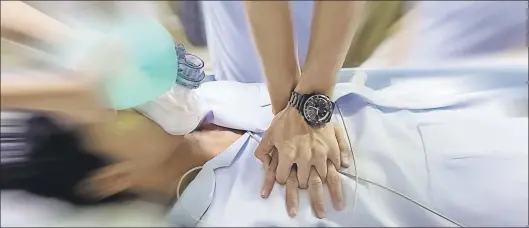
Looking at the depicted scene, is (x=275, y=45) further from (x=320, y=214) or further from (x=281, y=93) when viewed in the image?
(x=320, y=214)

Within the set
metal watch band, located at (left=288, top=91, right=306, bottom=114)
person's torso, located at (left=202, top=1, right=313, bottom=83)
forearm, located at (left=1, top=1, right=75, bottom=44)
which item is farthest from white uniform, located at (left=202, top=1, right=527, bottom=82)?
forearm, located at (left=1, top=1, right=75, bottom=44)

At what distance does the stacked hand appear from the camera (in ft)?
1.62

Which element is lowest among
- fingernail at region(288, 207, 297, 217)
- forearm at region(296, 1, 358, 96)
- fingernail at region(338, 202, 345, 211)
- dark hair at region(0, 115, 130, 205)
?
dark hair at region(0, 115, 130, 205)

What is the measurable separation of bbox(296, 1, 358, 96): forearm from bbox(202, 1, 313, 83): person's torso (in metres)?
0.02

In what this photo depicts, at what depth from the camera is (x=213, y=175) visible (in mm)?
507

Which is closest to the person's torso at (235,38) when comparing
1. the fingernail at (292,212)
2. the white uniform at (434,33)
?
the white uniform at (434,33)

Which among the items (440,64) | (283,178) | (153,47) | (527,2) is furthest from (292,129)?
(527,2)

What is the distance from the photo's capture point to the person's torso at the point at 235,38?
516 mm

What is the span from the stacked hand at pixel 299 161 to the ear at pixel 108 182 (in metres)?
0.12

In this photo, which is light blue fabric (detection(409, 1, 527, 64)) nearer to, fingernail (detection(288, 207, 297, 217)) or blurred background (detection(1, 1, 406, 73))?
blurred background (detection(1, 1, 406, 73))

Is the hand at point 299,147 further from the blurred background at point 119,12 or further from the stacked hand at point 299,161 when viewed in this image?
the blurred background at point 119,12

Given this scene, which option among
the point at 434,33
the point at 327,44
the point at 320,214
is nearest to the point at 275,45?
the point at 327,44

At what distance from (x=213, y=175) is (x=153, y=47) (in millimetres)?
138

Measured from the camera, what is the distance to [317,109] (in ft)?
1.63
